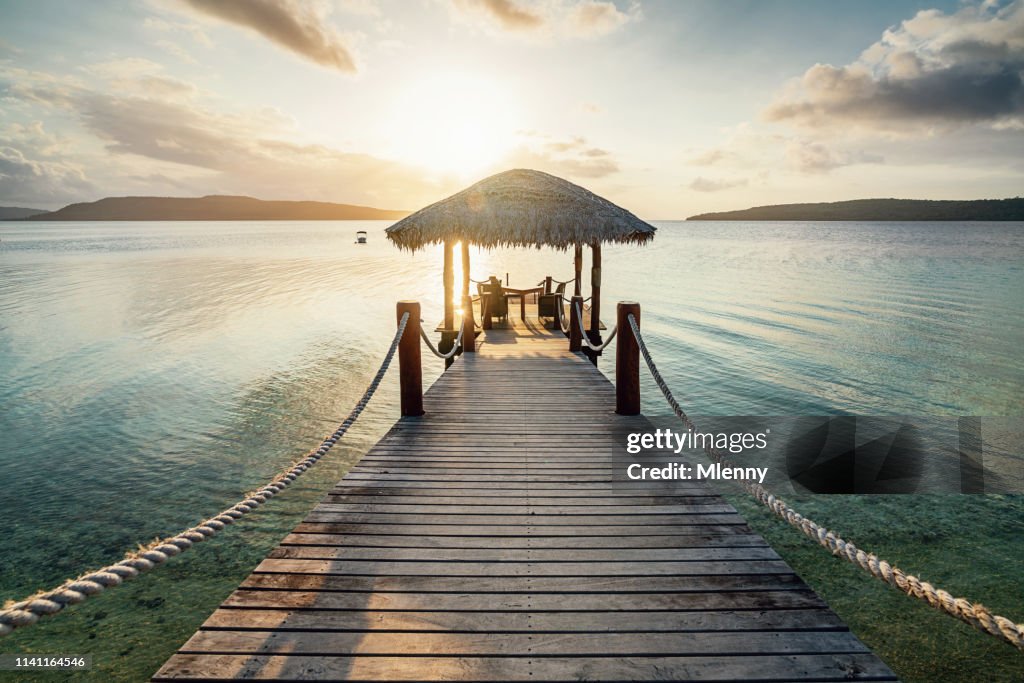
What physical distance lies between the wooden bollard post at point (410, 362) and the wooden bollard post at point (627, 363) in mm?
2516

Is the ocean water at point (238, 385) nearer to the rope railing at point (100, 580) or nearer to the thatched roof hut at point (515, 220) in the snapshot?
the rope railing at point (100, 580)

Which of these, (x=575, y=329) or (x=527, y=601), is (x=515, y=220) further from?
(x=527, y=601)

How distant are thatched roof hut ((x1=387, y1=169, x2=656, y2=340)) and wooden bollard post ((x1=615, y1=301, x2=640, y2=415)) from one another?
4.74m

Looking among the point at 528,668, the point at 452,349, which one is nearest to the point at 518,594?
the point at 528,668

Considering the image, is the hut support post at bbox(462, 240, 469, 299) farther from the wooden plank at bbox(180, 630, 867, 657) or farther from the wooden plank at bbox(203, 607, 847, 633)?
the wooden plank at bbox(180, 630, 867, 657)

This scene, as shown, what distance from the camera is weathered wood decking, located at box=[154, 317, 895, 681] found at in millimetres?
2332

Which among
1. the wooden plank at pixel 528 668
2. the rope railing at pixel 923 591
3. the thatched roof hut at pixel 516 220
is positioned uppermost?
the thatched roof hut at pixel 516 220

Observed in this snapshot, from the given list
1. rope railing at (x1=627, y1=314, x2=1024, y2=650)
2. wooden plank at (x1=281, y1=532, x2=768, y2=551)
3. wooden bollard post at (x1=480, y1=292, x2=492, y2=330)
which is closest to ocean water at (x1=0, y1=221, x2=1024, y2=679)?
wooden bollard post at (x1=480, y1=292, x2=492, y2=330)

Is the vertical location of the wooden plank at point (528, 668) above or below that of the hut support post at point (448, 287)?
below

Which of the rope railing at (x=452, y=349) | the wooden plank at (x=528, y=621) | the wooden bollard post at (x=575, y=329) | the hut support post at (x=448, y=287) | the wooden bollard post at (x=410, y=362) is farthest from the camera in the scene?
the hut support post at (x=448, y=287)

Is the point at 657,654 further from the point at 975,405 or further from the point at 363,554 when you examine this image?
the point at 975,405

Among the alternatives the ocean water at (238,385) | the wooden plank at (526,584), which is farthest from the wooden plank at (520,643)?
the ocean water at (238,385)

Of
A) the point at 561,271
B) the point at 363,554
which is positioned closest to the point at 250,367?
the point at 363,554

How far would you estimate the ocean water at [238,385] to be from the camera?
5.77m
